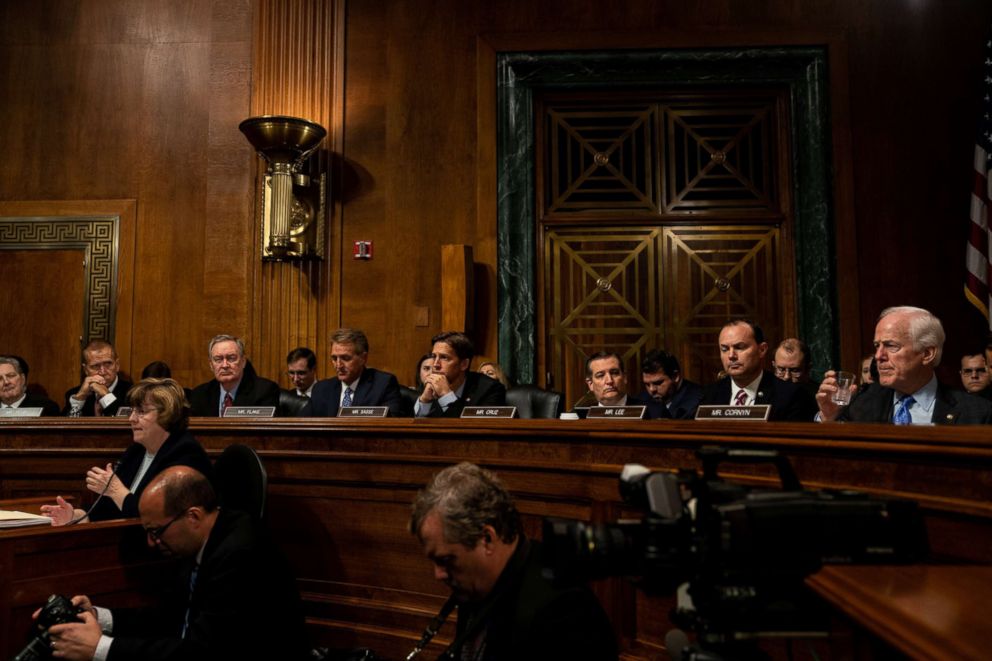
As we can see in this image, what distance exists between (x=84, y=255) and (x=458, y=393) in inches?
134

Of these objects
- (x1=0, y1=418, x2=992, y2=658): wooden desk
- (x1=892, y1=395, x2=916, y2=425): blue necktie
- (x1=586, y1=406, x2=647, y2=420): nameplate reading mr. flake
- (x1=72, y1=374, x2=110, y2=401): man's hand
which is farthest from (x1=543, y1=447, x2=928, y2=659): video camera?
(x1=72, y1=374, x2=110, y2=401): man's hand

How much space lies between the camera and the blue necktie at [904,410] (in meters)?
2.87

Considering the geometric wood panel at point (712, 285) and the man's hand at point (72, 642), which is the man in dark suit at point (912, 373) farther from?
the geometric wood panel at point (712, 285)

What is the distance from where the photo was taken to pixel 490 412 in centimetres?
335

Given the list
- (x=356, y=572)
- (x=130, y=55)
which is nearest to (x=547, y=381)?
(x=356, y=572)

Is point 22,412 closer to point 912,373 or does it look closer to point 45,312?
point 45,312

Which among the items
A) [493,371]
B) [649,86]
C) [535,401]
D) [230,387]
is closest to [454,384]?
[535,401]

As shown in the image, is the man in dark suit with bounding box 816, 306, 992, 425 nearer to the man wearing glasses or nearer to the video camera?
the video camera

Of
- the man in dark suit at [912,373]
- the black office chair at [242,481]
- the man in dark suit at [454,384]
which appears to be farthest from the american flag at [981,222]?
the black office chair at [242,481]

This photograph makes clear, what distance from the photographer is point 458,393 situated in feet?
13.9

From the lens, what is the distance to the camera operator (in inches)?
62.5

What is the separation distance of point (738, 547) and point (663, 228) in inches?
198

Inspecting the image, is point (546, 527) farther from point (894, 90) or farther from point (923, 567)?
point (894, 90)

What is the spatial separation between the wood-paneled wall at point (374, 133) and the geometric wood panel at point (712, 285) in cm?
49
